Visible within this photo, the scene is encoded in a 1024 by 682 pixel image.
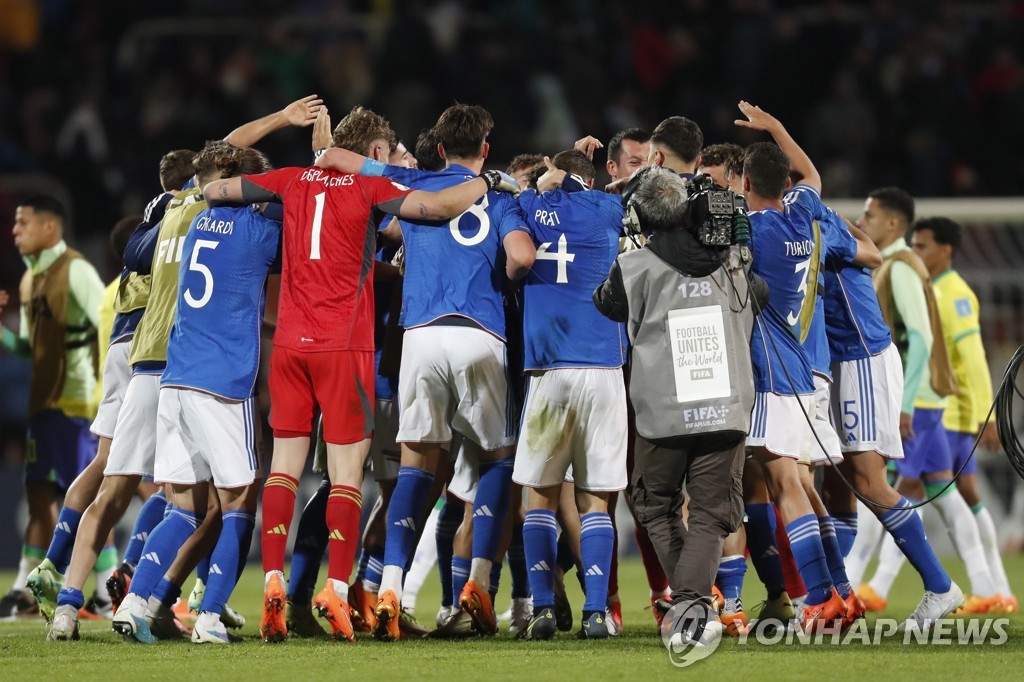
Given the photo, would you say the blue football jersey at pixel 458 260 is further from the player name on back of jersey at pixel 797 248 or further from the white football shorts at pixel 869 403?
the white football shorts at pixel 869 403

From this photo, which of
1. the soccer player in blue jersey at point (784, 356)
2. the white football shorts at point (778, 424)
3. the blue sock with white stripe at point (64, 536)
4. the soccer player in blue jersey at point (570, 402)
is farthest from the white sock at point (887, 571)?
the blue sock with white stripe at point (64, 536)

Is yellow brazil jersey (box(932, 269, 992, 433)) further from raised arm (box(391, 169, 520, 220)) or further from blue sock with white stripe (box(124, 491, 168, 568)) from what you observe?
blue sock with white stripe (box(124, 491, 168, 568))

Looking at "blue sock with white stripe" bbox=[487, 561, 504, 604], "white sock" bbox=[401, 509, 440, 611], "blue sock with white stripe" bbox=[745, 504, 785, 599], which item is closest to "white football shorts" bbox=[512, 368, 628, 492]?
"blue sock with white stripe" bbox=[487, 561, 504, 604]

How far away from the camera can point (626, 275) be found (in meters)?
7.20

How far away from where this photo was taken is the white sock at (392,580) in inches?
305

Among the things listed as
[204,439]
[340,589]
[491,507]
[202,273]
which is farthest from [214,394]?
[491,507]

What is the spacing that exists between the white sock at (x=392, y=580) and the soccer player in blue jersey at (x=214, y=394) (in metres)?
0.78

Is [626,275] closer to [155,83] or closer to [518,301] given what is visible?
[518,301]

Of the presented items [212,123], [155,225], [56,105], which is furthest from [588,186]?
[56,105]

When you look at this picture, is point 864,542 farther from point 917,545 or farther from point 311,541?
point 311,541

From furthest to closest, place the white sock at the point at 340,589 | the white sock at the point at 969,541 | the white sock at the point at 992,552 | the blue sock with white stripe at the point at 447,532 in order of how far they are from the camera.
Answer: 1. the white sock at the point at 992,552
2. the white sock at the point at 969,541
3. the blue sock with white stripe at the point at 447,532
4. the white sock at the point at 340,589

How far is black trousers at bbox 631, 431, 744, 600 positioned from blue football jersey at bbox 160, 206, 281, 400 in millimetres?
2218

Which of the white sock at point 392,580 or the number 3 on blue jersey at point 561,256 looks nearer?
the white sock at point 392,580

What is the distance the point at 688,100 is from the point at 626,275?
11.8 meters
